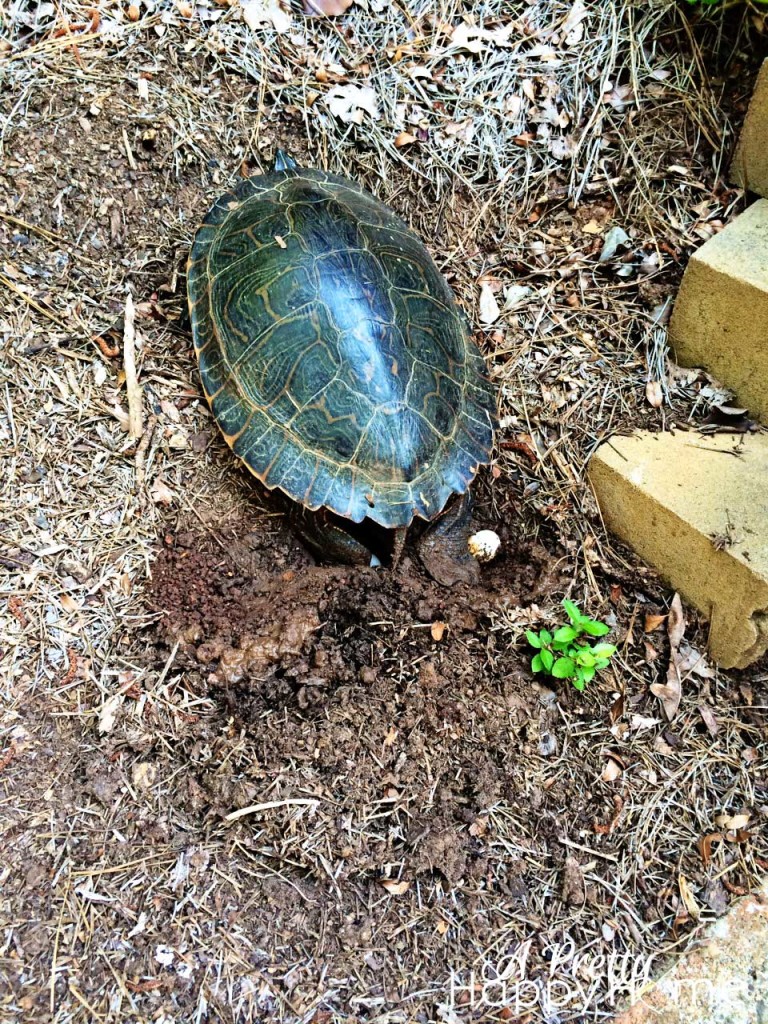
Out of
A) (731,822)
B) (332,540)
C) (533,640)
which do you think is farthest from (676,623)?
(332,540)

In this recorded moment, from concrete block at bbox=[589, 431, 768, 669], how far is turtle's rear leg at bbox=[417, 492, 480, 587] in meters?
0.59

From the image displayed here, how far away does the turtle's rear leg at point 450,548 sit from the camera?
2.95 m

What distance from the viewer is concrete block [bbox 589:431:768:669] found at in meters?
2.62

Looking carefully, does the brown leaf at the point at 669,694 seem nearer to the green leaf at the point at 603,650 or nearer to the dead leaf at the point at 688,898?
the green leaf at the point at 603,650

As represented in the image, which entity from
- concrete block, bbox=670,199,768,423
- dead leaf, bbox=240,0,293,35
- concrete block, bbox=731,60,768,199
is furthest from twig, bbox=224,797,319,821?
dead leaf, bbox=240,0,293,35

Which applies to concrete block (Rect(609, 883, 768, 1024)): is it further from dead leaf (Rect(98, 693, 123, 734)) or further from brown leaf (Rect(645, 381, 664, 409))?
brown leaf (Rect(645, 381, 664, 409))

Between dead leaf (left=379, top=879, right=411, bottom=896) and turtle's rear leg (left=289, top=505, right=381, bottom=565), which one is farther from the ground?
turtle's rear leg (left=289, top=505, right=381, bottom=565)

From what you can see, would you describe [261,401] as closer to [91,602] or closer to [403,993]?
[91,602]

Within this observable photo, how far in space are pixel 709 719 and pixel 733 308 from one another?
1.70 metres

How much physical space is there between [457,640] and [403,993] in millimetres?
1152

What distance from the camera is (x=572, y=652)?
2.63 meters

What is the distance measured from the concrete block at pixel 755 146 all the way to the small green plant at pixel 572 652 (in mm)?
2211

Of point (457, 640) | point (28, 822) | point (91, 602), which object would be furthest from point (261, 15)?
point (28, 822)

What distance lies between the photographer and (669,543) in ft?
9.24
